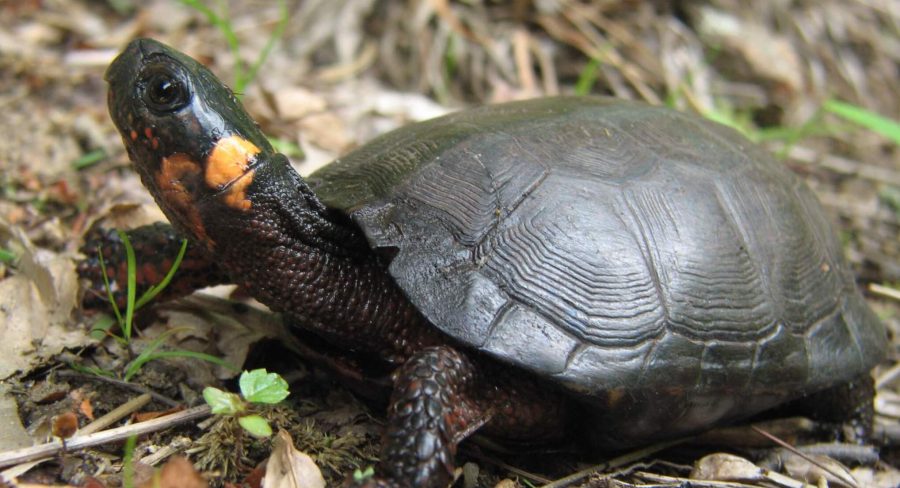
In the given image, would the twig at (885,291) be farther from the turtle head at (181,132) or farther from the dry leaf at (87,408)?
the dry leaf at (87,408)

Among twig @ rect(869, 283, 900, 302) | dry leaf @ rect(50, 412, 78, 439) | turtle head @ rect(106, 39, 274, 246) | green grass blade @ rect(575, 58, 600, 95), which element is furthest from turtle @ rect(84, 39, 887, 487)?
green grass blade @ rect(575, 58, 600, 95)

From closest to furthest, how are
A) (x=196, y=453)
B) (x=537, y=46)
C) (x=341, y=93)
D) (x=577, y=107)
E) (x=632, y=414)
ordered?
(x=196, y=453)
(x=632, y=414)
(x=577, y=107)
(x=341, y=93)
(x=537, y=46)

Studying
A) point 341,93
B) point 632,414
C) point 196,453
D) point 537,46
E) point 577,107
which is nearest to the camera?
point 196,453

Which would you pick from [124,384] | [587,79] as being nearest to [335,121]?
[587,79]

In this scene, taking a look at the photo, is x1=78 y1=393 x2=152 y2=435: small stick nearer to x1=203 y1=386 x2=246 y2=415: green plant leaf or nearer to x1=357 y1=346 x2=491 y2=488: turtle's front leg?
x1=203 y1=386 x2=246 y2=415: green plant leaf

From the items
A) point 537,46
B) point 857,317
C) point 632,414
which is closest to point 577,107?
point 632,414

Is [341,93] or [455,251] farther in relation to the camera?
[341,93]

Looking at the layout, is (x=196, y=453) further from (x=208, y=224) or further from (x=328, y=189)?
(x=328, y=189)
